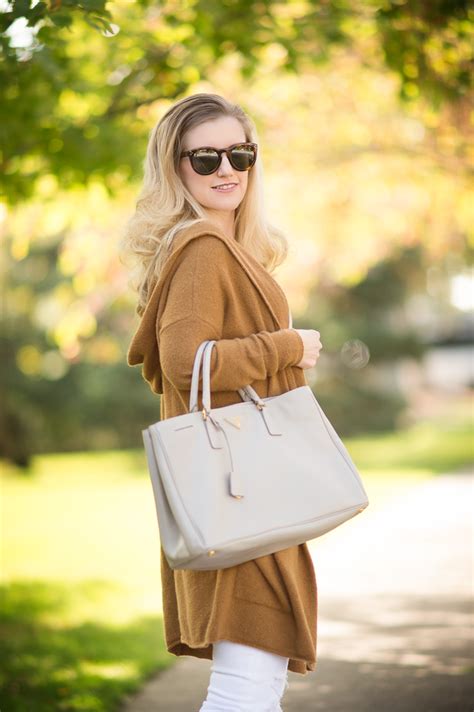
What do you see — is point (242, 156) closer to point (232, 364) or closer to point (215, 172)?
point (215, 172)

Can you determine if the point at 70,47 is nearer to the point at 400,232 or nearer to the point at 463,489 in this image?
the point at 400,232

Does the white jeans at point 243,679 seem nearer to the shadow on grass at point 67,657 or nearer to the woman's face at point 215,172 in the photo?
the woman's face at point 215,172

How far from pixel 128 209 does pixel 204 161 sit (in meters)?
7.05

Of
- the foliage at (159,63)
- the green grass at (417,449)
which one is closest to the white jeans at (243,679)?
the foliage at (159,63)

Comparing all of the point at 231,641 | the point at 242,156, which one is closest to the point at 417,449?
the point at 242,156

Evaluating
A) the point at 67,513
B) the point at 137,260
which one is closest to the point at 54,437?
the point at 67,513

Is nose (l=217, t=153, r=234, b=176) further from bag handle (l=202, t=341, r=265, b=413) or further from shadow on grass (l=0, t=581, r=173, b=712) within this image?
shadow on grass (l=0, t=581, r=173, b=712)

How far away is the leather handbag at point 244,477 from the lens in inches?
93.8

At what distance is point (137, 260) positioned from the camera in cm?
296

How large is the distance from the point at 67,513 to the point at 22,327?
7973 mm

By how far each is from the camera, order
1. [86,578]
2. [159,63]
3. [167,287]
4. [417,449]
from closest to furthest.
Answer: [167,287]
[159,63]
[86,578]
[417,449]

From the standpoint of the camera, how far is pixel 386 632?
5969 millimetres

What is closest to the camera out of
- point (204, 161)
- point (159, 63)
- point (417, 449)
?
point (204, 161)

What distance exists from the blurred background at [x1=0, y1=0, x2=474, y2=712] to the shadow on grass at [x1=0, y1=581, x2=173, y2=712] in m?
0.02
